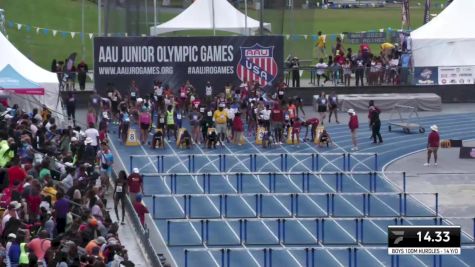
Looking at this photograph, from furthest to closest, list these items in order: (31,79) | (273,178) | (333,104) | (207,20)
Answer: (207,20) → (333,104) → (31,79) → (273,178)

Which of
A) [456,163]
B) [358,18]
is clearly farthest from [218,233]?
[358,18]

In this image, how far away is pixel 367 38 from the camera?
222 ft

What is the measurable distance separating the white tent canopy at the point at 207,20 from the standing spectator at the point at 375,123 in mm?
11055

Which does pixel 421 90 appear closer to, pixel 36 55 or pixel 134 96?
pixel 134 96

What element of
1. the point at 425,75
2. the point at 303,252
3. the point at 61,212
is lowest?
the point at 303,252

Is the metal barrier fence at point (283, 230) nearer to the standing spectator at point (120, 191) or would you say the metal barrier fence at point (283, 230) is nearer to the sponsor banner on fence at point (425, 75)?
the standing spectator at point (120, 191)

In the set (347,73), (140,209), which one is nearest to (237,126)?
(347,73)

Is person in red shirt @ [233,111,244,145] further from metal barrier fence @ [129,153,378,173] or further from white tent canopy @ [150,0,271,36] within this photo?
white tent canopy @ [150,0,271,36]

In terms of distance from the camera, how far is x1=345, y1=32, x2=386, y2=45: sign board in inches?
2655

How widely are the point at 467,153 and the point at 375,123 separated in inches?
124

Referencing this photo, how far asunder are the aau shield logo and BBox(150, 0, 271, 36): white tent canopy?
427 centimetres

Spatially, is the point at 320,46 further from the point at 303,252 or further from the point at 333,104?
the point at 303,252

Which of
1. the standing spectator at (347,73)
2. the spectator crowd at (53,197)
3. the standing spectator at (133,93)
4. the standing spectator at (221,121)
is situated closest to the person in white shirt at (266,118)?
the standing spectator at (221,121)
